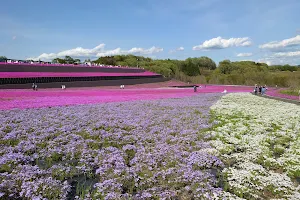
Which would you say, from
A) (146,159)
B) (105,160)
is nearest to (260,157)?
(146,159)

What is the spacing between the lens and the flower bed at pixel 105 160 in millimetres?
7117

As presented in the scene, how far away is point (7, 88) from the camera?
3591cm

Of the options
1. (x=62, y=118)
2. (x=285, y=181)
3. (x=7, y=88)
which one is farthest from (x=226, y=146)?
(x=7, y=88)

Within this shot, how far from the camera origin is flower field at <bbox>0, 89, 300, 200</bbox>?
23.7 feet

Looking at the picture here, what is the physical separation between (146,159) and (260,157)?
4.68m

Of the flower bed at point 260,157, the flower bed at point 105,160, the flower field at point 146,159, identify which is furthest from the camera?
the flower bed at point 260,157

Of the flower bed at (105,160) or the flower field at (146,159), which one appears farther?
the flower field at (146,159)

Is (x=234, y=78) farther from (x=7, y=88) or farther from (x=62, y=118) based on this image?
(x=62, y=118)

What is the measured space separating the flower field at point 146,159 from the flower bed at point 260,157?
0.03m

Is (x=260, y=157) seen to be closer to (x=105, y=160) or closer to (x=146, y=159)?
(x=146, y=159)

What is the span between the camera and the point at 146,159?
9.47 meters

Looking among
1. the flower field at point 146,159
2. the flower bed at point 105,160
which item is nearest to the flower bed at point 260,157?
the flower field at point 146,159

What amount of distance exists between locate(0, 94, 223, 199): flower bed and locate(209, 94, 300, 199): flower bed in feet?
2.23

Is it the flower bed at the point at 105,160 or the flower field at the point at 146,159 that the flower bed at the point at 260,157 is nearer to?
the flower field at the point at 146,159
